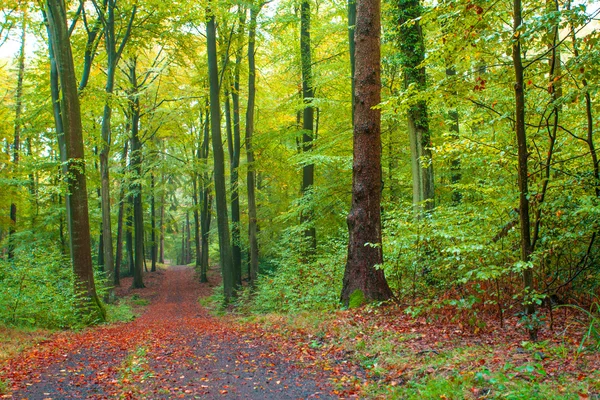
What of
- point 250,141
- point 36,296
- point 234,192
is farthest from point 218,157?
point 36,296

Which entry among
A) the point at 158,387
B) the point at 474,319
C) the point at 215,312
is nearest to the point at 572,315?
the point at 474,319

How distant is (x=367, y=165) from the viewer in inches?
291

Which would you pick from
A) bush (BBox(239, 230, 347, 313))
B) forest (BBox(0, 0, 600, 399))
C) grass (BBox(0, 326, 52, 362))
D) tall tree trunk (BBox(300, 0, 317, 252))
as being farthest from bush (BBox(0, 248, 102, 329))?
tall tree trunk (BBox(300, 0, 317, 252))

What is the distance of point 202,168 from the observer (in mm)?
21234

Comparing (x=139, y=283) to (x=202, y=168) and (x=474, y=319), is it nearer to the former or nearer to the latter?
(x=202, y=168)

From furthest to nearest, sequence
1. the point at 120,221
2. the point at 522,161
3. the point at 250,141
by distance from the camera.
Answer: the point at 120,221
the point at 250,141
the point at 522,161

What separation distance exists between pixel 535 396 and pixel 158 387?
150 inches

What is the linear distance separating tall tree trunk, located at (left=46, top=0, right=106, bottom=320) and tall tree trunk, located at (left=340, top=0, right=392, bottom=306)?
697 cm

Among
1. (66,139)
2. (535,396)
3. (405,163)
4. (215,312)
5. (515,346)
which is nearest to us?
(535,396)

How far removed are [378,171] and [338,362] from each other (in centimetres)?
356

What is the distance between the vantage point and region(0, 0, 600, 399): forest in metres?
4.75

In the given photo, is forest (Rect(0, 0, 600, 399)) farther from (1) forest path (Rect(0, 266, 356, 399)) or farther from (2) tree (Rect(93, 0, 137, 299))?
(1) forest path (Rect(0, 266, 356, 399))

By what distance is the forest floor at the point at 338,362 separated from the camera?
12.3ft

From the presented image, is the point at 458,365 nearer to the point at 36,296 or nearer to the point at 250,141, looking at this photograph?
the point at 36,296
